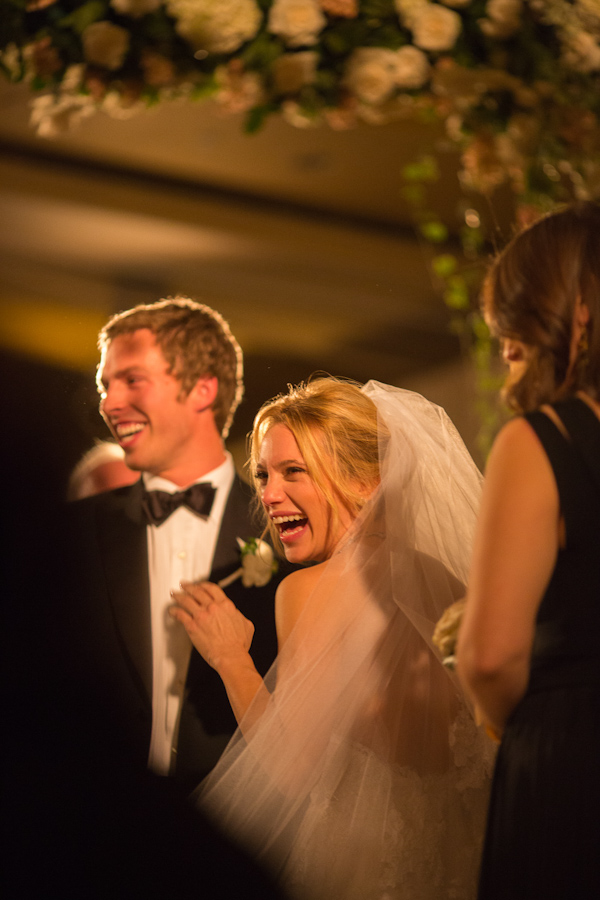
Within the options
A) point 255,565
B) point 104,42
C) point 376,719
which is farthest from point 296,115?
point 376,719

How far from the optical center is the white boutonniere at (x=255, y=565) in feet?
7.07

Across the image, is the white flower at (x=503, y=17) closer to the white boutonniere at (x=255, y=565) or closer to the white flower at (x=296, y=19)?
the white flower at (x=296, y=19)

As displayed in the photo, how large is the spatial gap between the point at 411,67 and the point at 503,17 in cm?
23

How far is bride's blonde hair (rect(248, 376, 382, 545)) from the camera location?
2.11 metres

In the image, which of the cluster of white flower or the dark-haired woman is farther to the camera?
the cluster of white flower

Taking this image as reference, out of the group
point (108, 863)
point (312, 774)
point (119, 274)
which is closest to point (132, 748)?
point (108, 863)

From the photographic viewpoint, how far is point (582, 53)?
6.07 feet

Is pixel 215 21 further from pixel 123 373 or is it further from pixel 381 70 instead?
pixel 123 373

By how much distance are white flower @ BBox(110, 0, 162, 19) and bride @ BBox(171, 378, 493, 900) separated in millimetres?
1049

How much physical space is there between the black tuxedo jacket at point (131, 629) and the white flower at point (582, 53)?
1.43 m

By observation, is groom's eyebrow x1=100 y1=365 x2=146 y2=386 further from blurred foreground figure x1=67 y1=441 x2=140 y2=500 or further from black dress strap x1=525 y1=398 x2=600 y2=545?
black dress strap x1=525 y1=398 x2=600 y2=545

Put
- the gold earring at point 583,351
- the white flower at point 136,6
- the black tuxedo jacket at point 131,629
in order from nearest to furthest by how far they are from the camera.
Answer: the gold earring at point 583,351
the white flower at point 136,6
the black tuxedo jacket at point 131,629

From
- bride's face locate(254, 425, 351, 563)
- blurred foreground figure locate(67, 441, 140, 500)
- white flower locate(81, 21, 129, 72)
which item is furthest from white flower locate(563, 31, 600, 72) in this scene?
blurred foreground figure locate(67, 441, 140, 500)

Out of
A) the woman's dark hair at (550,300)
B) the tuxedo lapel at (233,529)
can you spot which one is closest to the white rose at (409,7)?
the woman's dark hair at (550,300)
